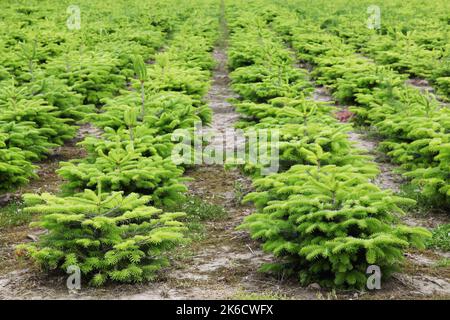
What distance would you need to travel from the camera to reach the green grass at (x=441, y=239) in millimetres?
7992

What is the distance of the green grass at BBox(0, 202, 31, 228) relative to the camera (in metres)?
9.06

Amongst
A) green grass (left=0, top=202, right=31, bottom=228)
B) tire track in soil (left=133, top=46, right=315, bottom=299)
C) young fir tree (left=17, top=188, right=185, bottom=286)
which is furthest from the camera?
green grass (left=0, top=202, right=31, bottom=228)

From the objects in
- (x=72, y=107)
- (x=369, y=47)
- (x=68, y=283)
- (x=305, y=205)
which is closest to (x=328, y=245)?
(x=305, y=205)

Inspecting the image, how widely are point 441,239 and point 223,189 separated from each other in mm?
3907

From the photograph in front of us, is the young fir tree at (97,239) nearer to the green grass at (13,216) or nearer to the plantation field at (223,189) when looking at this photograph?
the plantation field at (223,189)

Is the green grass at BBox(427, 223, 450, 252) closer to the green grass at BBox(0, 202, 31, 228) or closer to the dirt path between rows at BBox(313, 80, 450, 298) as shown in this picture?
the dirt path between rows at BBox(313, 80, 450, 298)

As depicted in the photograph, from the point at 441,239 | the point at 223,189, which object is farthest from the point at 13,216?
the point at 441,239

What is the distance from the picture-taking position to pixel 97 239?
683 cm

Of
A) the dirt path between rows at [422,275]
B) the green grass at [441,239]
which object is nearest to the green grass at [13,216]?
the dirt path between rows at [422,275]

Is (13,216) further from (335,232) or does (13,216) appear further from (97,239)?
(335,232)

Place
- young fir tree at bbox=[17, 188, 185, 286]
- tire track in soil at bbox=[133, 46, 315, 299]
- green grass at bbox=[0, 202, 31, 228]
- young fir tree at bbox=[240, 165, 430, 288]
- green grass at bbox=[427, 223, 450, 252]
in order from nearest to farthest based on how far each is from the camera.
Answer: young fir tree at bbox=[240, 165, 430, 288] < young fir tree at bbox=[17, 188, 185, 286] < tire track in soil at bbox=[133, 46, 315, 299] < green grass at bbox=[427, 223, 450, 252] < green grass at bbox=[0, 202, 31, 228]

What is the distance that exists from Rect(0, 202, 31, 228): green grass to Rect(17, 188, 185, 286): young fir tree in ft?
7.50

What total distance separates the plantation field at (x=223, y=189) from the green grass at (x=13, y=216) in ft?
0.10

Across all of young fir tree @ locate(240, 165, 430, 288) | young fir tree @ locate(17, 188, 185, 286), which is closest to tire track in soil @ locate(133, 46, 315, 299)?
young fir tree @ locate(240, 165, 430, 288)
